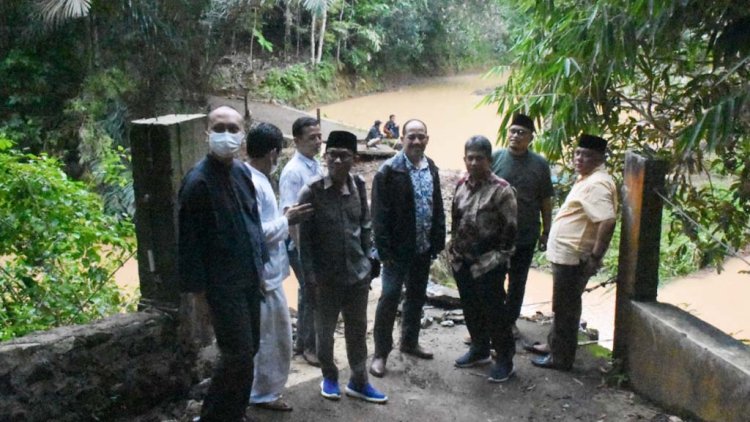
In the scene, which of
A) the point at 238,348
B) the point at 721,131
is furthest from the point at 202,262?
the point at 721,131

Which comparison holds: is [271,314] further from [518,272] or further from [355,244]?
[518,272]

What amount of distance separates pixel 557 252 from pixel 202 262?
2241 mm

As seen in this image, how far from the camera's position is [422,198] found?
4.41 m

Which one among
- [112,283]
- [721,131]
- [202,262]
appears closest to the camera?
[202,262]

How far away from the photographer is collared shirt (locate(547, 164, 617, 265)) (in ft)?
14.0

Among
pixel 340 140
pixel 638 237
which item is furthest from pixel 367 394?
pixel 638 237

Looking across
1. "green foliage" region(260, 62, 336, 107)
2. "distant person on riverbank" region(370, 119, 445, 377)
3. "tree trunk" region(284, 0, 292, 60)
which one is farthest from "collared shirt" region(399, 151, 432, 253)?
"tree trunk" region(284, 0, 292, 60)

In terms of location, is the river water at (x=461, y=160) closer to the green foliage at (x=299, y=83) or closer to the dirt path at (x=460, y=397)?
the green foliage at (x=299, y=83)

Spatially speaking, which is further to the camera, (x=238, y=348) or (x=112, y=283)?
(x=112, y=283)

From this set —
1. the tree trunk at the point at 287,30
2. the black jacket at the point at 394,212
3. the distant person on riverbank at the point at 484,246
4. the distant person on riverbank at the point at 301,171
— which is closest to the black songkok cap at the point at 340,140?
the distant person on riverbank at the point at 301,171

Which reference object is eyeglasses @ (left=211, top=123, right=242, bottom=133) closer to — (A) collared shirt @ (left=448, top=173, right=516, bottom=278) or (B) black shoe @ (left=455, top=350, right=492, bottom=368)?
(A) collared shirt @ (left=448, top=173, right=516, bottom=278)

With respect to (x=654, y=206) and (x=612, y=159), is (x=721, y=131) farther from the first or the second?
(x=612, y=159)

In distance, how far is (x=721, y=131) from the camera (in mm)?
4191

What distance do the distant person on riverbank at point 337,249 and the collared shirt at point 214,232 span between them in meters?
0.53
